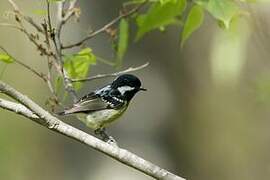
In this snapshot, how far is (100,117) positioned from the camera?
415 centimetres

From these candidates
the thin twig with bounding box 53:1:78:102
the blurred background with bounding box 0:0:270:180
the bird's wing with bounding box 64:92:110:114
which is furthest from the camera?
the blurred background with bounding box 0:0:270:180

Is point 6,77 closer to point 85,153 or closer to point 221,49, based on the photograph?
point 85,153

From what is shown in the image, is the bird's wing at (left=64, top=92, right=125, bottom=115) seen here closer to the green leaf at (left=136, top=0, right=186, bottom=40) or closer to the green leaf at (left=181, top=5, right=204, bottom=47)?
the green leaf at (left=136, top=0, right=186, bottom=40)

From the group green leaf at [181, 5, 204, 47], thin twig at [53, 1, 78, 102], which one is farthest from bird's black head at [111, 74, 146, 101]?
green leaf at [181, 5, 204, 47]

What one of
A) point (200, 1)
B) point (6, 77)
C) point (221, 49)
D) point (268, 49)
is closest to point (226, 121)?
point (6, 77)

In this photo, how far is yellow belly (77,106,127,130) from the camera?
4134 millimetres

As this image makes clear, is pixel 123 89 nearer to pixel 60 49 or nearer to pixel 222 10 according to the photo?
pixel 60 49

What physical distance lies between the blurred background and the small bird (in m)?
2.17

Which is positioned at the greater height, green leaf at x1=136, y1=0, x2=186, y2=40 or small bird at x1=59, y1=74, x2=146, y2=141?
green leaf at x1=136, y1=0, x2=186, y2=40

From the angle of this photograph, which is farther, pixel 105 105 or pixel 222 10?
pixel 105 105

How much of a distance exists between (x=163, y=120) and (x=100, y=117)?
3.21 metres

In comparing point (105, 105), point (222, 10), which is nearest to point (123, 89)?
point (105, 105)

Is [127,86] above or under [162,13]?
under

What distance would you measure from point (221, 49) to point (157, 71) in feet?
11.7
